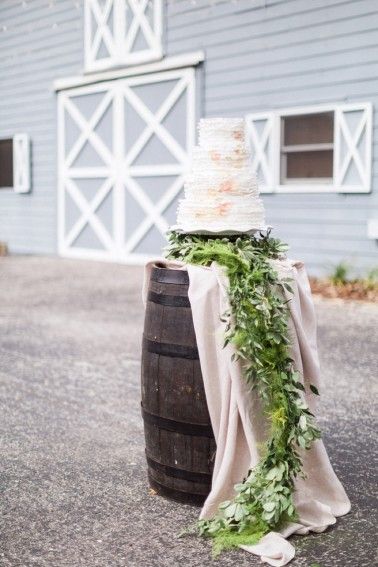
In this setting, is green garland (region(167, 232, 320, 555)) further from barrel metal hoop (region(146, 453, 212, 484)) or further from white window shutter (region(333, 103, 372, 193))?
white window shutter (region(333, 103, 372, 193))

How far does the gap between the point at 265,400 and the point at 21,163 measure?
13.5 m

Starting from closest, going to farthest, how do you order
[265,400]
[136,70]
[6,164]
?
[265,400] < [136,70] < [6,164]

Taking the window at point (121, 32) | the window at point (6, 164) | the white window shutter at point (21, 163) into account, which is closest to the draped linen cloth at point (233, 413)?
the window at point (121, 32)

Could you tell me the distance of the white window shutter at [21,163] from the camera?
16.1 m

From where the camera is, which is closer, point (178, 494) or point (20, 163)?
point (178, 494)

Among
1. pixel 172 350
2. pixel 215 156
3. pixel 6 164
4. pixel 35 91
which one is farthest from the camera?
pixel 6 164

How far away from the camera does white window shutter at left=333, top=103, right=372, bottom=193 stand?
1045 centimetres

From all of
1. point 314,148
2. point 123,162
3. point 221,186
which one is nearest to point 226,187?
point 221,186

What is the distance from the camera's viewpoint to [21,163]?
1616cm

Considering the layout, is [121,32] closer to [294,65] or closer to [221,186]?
[294,65]

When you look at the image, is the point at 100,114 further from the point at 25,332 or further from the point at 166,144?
the point at 25,332

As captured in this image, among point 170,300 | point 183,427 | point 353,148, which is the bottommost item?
point 183,427

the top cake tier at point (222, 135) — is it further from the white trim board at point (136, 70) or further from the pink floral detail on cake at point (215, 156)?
the white trim board at point (136, 70)

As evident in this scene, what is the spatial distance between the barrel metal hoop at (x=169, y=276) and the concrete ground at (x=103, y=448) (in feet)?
3.15
